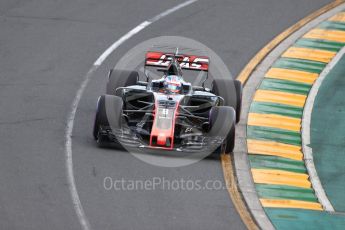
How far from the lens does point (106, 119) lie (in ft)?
64.2

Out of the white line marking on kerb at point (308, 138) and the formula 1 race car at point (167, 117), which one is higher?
the formula 1 race car at point (167, 117)

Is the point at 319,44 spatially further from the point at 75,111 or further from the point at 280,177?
the point at 280,177

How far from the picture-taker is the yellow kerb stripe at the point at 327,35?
28491 millimetres

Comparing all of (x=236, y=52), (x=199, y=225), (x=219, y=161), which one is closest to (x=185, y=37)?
(x=236, y=52)

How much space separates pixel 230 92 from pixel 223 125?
208 cm

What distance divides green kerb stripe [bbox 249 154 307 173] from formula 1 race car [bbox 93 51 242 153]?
581 mm

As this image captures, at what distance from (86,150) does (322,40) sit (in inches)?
421

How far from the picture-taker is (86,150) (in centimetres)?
1975

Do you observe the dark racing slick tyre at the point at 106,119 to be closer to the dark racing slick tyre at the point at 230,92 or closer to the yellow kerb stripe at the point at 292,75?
the dark racing slick tyre at the point at 230,92

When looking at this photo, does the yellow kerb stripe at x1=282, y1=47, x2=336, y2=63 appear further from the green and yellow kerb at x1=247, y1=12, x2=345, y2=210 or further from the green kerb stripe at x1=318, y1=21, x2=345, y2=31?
the green kerb stripe at x1=318, y1=21, x2=345, y2=31

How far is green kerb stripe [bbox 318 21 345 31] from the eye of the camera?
29.2 metres

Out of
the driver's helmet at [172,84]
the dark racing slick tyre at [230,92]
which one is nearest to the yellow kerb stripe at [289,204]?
the driver's helmet at [172,84]

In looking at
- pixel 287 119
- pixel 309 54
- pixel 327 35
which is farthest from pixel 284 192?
pixel 327 35

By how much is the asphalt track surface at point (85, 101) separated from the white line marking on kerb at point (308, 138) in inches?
70.0
